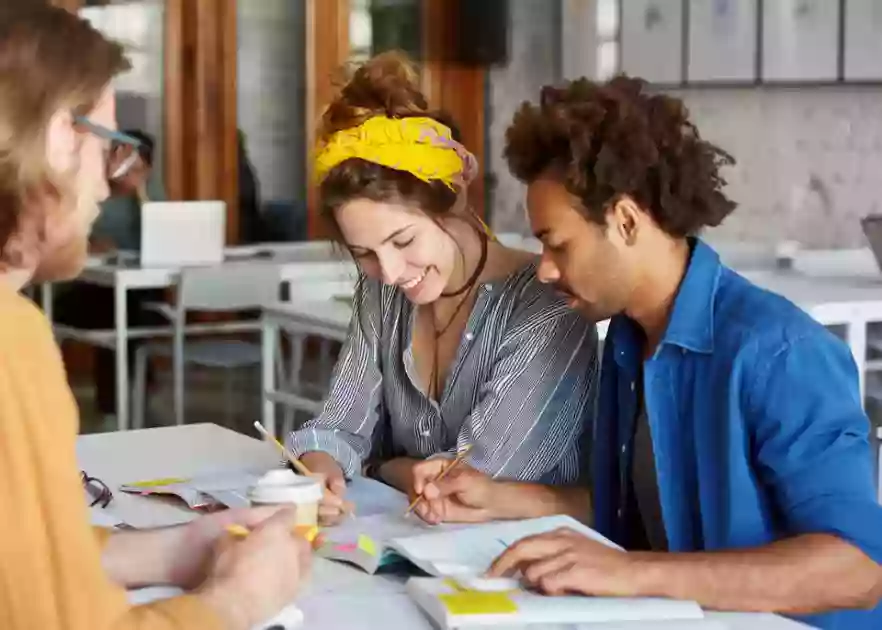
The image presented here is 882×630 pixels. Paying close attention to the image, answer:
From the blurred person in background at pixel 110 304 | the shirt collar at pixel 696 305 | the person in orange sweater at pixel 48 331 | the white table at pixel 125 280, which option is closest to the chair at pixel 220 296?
the white table at pixel 125 280

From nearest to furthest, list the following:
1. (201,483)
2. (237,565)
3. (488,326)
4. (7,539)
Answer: (7,539) < (237,565) < (201,483) < (488,326)

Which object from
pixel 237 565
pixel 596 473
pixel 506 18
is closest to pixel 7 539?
pixel 237 565

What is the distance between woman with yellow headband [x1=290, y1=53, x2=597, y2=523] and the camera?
77.0 inches

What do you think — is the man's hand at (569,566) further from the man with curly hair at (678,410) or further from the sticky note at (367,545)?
the sticky note at (367,545)

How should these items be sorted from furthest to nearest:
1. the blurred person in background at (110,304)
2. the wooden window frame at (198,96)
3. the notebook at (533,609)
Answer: the wooden window frame at (198,96), the blurred person in background at (110,304), the notebook at (533,609)

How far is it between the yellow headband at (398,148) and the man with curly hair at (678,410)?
25cm

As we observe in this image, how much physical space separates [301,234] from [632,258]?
17.2ft

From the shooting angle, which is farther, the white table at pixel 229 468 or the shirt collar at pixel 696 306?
the shirt collar at pixel 696 306

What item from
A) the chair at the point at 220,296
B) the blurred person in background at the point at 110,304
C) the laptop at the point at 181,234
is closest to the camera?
the chair at the point at 220,296

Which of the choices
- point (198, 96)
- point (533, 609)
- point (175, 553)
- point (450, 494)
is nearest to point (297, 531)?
point (175, 553)

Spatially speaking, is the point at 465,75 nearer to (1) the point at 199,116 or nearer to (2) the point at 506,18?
(2) the point at 506,18

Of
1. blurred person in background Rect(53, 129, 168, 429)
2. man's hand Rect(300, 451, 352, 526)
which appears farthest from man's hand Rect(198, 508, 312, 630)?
blurred person in background Rect(53, 129, 168, 429)

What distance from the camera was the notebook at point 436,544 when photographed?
1.46 m

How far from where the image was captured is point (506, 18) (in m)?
6.93
